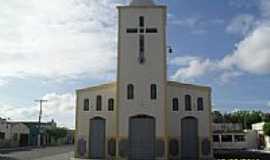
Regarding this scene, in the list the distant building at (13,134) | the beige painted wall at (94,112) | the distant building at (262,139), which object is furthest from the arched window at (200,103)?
the distant building at (13,134)

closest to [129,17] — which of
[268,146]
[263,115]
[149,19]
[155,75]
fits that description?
[149,19]

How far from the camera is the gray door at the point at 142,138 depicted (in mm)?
40562

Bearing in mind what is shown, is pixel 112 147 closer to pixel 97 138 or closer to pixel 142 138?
pixel 97 138

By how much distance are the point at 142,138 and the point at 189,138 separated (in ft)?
15.9

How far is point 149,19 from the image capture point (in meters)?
43.1

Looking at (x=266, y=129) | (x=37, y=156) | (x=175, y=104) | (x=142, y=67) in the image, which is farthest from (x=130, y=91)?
(x=266, y=129)

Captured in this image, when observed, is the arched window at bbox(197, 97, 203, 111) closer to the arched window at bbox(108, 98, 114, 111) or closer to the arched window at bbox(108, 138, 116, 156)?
the arched window at bbox(108, 98, 114, 111)

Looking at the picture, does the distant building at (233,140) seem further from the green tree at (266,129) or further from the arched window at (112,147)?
the arched window at (112,147)

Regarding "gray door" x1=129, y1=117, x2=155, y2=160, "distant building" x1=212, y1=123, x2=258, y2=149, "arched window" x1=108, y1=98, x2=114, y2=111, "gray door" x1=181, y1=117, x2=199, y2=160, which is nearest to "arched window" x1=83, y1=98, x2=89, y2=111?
"arched window" x1=108, y1=98, x2=114, y2=111

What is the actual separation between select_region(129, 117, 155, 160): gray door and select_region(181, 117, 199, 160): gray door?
347 centimetres

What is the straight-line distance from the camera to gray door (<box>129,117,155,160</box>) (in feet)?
133

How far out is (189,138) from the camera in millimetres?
42500

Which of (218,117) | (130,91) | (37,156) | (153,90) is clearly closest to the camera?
(153,90)

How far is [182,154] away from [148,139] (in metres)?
3.97
